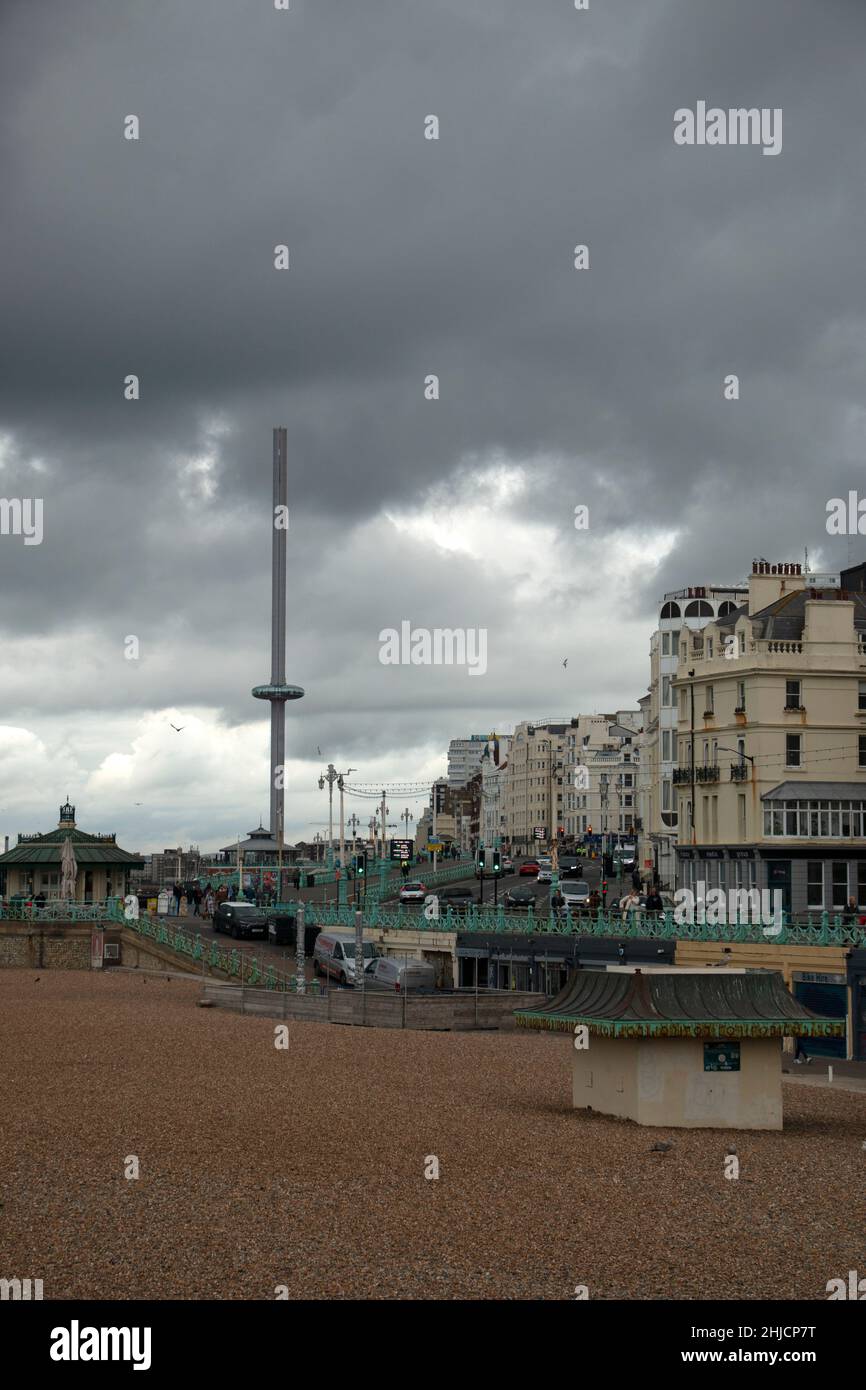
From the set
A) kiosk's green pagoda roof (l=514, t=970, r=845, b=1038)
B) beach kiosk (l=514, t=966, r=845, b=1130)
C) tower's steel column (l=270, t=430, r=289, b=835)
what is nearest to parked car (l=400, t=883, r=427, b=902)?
kiosk's green pagoda roof (l=514, t=970, r=845, b=1038)

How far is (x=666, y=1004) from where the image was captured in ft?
81.2

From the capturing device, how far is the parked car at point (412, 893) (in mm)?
83625

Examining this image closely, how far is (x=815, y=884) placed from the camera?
53.7 m

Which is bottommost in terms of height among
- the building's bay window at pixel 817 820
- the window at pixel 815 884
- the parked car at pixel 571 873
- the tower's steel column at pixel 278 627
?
the parked car at pixel 571 873

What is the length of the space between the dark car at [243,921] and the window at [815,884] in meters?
26.1

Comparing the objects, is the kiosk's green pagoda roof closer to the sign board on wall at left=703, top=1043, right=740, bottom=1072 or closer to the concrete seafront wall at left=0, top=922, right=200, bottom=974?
the sign board on wall at left=703, top=1043, right=740, bottom=1072

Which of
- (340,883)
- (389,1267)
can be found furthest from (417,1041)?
(340,883)

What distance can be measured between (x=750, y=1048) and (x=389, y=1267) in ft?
36.1

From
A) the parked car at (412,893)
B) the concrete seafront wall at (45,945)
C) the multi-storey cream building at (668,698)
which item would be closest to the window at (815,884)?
the multi-storey cream building at (668,698)

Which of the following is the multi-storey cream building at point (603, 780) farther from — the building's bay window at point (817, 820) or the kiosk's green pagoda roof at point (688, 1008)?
the kiosk's green pagoda roof at point (688, 1008)

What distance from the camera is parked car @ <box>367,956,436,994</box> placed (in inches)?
1754

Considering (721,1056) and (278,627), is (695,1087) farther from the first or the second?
(278,627)
